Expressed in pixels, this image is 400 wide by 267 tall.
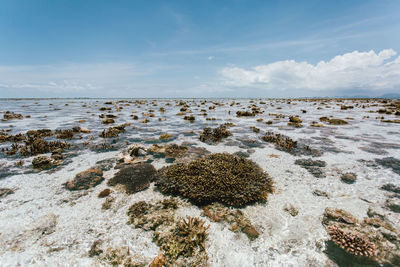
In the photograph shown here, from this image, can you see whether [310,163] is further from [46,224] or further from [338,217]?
[46,224]

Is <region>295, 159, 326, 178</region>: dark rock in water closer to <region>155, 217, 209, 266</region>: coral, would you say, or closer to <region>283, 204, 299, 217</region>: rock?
<region>283, 204, 299, 217</region>: rock

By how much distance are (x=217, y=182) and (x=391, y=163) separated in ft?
34.5

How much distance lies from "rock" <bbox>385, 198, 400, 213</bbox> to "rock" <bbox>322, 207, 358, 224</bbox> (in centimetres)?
167

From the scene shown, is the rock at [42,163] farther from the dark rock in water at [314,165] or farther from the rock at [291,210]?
the dark rock in water at [314,165]

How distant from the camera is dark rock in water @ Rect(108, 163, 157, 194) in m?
7.28

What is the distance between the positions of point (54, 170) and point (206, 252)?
364 inches

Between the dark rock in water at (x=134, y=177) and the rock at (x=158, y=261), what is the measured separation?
3406mm

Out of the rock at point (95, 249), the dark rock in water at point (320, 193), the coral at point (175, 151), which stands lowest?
the rock at point (95, 249)

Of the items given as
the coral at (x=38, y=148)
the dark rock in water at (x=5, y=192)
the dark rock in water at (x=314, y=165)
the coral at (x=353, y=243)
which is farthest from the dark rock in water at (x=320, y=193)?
the coral at (x=38, y=148)

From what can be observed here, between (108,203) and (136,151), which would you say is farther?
(136,151)

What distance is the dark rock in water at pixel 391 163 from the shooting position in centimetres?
875

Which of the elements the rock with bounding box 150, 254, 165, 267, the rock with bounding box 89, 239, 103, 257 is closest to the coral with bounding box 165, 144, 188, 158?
the rock with bounding box 89, 239, 103, 257

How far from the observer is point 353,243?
13.8 feet

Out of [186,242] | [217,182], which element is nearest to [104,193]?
[186,242]
